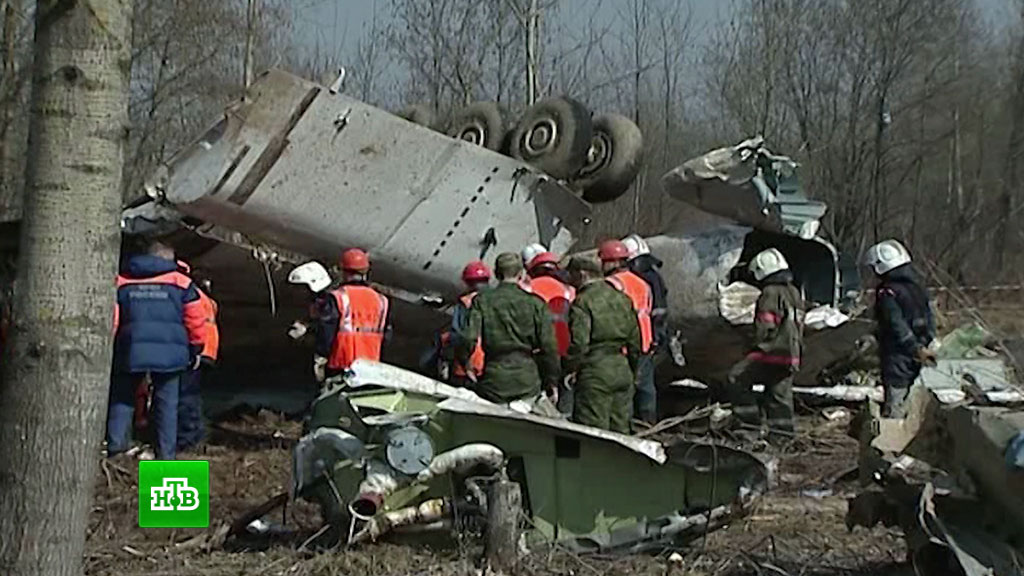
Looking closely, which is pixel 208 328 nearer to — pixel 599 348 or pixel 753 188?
pixel 599 348

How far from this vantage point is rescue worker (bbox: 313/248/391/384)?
775cm

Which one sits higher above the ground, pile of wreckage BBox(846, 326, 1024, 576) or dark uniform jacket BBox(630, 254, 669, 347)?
dark uniform jacket BBox(630, 254, 669, 347)

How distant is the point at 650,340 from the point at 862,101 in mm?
20746

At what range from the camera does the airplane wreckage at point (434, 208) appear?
8.47 meters

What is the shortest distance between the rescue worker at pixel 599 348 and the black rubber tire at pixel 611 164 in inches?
111

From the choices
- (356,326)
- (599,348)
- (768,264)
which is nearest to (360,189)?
(356,326)

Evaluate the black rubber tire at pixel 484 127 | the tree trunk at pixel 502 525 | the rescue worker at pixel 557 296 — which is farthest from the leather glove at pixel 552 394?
the black rubber tire at pixel 484 127

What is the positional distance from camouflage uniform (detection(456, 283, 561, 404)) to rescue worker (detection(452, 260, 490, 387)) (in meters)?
0.07

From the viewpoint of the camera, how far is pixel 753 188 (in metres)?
9.39

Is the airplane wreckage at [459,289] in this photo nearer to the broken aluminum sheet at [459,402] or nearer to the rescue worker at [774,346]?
the broken aluminum sheet at [459,402]

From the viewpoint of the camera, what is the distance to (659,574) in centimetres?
535

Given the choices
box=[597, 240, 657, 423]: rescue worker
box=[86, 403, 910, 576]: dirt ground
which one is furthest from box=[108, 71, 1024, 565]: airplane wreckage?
box=[597, 240, 657, 423]: rescue worker

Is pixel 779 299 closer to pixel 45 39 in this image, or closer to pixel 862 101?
pixel 45 39

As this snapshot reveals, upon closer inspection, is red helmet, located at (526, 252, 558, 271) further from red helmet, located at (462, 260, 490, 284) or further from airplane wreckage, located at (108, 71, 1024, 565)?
airplane wreckage, located at (108, 71, 1024, 565)
